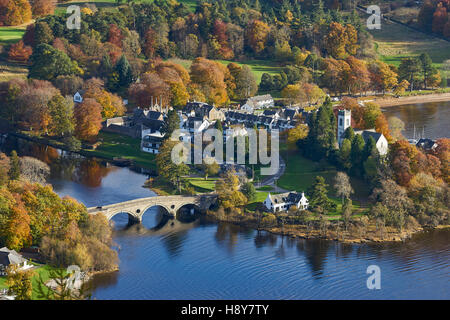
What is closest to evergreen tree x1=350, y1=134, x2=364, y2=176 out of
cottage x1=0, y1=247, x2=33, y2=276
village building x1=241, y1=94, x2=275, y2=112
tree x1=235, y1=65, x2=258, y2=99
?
village building x1=241, y1=94, x2=275, y2=112

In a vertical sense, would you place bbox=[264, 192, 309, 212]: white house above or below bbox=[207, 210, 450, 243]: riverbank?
above

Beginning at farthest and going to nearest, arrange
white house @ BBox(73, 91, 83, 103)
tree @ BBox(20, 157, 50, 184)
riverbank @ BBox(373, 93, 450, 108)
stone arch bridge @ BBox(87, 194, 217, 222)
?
riverbank @ BBox(373, 93, 450, 108), white house @ BBox(73, 91, 83, 103), tree @ BBox(20, 157, 50, 184), stone arch bridge @ BBox(87, 194, 217, 222)

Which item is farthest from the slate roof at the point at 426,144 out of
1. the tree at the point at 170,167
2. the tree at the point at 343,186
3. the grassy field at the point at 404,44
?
the grassy field at the point at 404,44

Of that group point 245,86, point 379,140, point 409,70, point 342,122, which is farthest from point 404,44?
point 379,140

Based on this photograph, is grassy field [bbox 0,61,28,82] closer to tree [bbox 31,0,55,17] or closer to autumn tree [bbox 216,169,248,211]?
tree [bbox 31,0,55,17]

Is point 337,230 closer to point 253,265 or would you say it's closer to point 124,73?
point 253,265

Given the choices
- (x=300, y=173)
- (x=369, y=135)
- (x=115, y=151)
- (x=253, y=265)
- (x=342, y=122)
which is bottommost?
(x=253, y=265)
